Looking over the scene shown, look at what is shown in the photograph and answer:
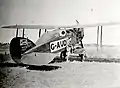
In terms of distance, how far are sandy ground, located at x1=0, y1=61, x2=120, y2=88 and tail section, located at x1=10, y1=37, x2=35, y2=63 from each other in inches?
4.0

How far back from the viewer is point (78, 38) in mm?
1932

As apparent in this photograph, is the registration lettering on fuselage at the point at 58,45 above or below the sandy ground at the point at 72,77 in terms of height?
above

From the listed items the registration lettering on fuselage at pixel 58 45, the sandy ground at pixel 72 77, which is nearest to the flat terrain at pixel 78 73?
the sandy ground at pixel 72 77

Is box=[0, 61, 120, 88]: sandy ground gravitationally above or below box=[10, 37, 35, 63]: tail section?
below

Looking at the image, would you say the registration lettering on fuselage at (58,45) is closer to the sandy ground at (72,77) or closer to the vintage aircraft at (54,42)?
the vintage aircraft at (54,42)

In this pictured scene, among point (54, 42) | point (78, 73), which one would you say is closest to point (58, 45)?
point (54, 42)

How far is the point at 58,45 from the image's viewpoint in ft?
6.38

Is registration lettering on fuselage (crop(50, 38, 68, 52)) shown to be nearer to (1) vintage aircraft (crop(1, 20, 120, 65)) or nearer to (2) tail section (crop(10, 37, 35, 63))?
(1) vintage aircraft (crop(1, 20, 120, 65))

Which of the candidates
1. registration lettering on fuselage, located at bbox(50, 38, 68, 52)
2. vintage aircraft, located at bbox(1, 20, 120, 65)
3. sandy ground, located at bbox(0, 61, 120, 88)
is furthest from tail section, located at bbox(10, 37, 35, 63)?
registration lettering on fuselage, located at bbox(50, 38, 68, 52)

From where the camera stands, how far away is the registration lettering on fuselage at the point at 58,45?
1.94 m

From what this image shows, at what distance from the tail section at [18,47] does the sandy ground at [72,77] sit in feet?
0.33

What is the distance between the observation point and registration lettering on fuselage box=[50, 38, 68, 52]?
1.94 meters

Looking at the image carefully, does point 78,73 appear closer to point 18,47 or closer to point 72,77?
point 72,77

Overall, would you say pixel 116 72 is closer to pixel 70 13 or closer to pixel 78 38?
pixel 78 38
